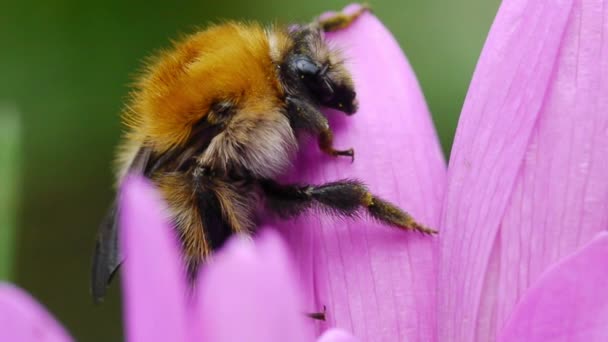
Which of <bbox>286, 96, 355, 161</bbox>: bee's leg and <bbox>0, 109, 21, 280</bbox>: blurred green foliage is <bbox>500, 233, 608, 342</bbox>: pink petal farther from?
<bbox>0, 109, 21, 280</bbox>: blurred green foliage

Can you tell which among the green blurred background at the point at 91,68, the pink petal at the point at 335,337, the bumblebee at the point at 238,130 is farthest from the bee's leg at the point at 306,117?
the green blurred background at the point at 91,68

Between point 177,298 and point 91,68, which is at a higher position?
point 91,68

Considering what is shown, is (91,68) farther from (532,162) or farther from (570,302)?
(570,302)

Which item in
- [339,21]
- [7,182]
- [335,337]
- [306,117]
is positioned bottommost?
[335,337]

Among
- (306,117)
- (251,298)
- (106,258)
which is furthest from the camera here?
(106,258)

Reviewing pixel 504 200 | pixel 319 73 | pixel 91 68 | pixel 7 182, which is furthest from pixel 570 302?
pixel 91 68

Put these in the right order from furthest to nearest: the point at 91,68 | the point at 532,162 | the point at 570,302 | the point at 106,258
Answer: the point at 91,68, the point at 106,258, the point at 532,162, the point at 570,302
